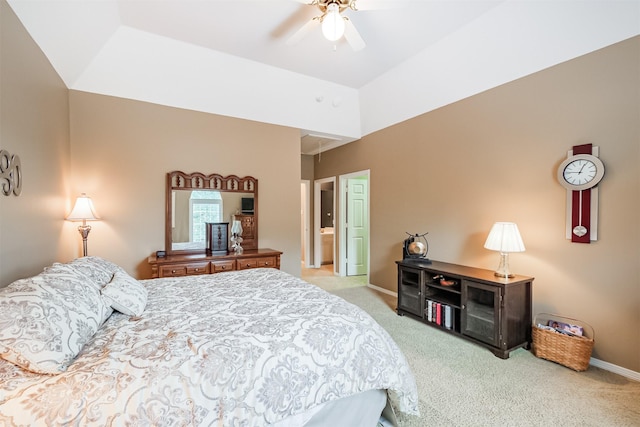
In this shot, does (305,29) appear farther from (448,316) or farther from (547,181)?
(448,316)

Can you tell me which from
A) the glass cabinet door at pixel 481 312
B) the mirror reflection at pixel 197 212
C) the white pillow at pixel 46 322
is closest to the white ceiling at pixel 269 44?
the mirror reflection at pixel 197 212

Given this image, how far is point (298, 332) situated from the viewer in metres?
1.43

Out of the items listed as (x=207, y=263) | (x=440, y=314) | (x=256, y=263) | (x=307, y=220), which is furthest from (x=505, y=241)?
(x=307, y=220)

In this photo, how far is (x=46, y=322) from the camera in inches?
46.4

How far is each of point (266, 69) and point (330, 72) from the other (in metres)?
0.86

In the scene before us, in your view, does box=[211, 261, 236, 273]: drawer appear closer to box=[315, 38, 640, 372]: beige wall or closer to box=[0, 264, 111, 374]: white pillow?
box=[0, 264, 111, 374]: white pillow

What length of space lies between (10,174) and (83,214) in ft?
3.68

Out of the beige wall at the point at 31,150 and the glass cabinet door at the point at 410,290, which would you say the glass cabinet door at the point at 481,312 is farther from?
the beige wall at the point at 31,150

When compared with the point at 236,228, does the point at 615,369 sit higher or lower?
lower

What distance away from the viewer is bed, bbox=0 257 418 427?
1062mm

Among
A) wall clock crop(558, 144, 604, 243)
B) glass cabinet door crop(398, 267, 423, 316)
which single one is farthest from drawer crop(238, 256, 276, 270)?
wall clock crop(558, 144, 604, 243)

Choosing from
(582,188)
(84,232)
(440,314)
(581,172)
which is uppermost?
(581,172)

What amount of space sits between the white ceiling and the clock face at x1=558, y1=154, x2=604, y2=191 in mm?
930

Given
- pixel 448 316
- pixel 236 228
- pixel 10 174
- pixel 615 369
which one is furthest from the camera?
pixel 236 228
